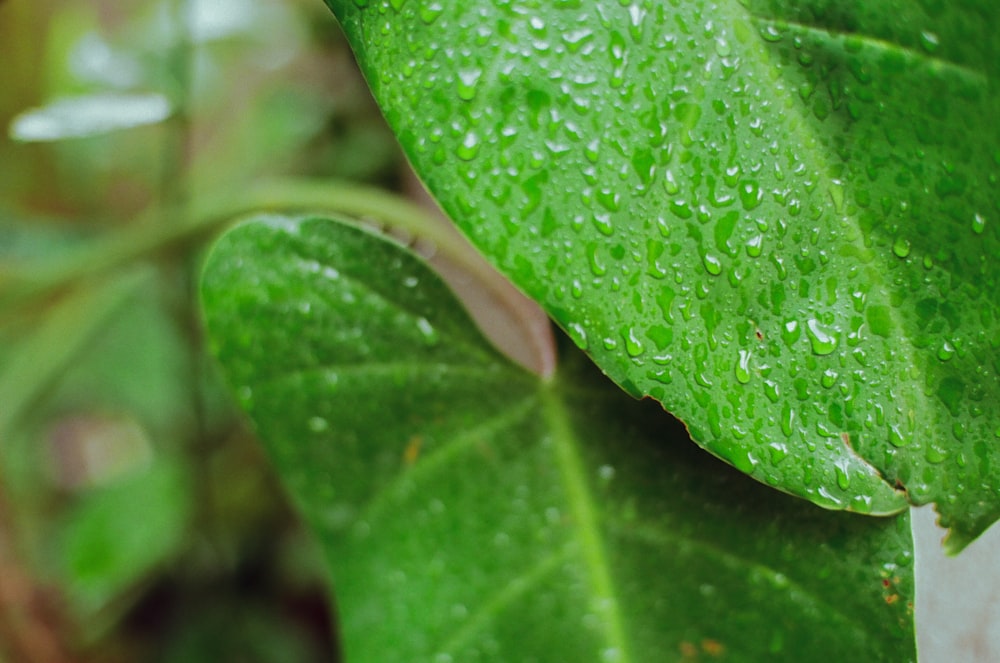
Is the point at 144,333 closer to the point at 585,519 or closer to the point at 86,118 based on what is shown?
the point at 86,118

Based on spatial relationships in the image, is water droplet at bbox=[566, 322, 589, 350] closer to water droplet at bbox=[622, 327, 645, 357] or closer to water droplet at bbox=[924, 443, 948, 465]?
water droplet at bbox=[622, 327, 645, 357]

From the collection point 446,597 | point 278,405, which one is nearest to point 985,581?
point 446,597

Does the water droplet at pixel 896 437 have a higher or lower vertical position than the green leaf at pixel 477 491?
higher

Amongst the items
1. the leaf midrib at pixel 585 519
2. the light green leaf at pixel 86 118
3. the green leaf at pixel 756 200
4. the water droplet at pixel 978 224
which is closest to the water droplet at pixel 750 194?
the green leaf at pixel 756 200

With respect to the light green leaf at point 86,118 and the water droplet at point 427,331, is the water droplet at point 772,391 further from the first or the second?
the light green leaf at point 86,118

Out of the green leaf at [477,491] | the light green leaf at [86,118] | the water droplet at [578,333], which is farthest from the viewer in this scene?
the light green leaf at [86,118]

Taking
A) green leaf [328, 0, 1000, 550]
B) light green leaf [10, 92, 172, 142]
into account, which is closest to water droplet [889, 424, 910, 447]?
green leaf [328, 0, 1000, 550]
